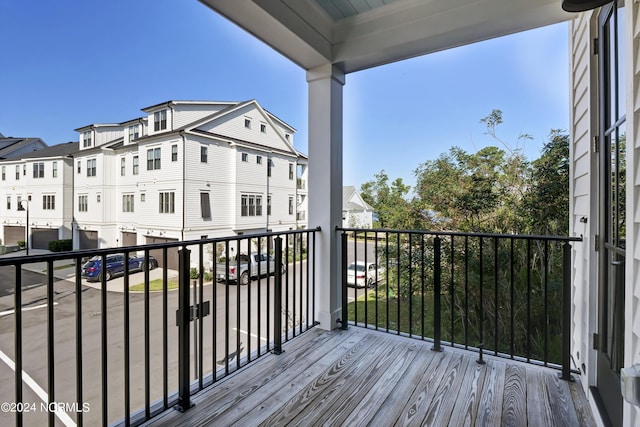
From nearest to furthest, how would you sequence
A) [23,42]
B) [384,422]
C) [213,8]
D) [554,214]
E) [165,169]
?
1. [384,422]
2. [213,8]
3. [23,42]
4. [165,169]
5. [554,214]

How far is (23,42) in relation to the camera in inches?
73.9

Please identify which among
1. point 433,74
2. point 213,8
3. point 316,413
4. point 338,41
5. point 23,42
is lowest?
point 316,413

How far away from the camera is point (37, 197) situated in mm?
1714

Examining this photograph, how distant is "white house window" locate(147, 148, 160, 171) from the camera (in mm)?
2248

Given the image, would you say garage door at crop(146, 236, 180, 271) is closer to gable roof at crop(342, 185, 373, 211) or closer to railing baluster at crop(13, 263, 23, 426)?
railing baluster at crop(13, 263, 23, 426)

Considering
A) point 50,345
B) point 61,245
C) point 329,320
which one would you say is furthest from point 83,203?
point 329,320

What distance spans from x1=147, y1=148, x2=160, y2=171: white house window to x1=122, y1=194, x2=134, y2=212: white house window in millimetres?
246

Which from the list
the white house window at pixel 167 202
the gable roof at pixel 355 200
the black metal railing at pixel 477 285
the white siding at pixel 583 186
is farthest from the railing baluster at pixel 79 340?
the gable roof at pixel 355 200

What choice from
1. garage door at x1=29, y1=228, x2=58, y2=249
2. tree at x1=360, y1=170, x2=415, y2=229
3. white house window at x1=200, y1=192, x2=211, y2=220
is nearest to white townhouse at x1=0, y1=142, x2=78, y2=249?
garage door at x1=29, y1=228, x2=58, y2=249

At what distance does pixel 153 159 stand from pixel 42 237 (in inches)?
37.7

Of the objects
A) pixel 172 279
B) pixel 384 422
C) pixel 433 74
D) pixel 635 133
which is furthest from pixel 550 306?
pixel 172 279

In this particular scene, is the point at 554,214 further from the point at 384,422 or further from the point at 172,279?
the point at 172,279

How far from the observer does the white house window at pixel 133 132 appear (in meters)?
2.18

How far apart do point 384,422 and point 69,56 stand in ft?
10.3
